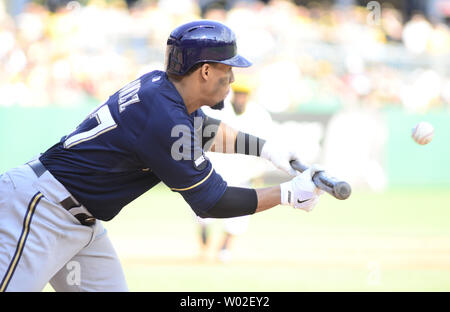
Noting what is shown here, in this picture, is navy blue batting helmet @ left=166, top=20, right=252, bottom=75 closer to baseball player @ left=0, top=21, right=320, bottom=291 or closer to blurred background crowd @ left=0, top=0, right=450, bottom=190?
baseball player @ left=0, top=21, right=320, bottom=291

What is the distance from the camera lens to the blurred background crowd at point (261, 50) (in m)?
14.2

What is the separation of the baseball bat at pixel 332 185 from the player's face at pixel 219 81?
2.45 ft

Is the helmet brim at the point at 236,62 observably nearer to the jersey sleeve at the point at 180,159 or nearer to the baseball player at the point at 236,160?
the jersey sleeve at the point at 180,159

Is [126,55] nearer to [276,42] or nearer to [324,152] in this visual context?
[276,42]

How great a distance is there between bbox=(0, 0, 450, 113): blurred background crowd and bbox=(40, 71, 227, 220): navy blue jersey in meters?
10.2

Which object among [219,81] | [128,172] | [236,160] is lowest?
[128,172]

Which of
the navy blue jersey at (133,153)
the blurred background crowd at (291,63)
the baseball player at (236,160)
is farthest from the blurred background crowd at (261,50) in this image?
the navy blue jersey at (133,153)

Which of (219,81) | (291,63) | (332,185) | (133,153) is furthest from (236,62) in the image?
(291,63)

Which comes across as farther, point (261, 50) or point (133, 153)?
point (261, 50)

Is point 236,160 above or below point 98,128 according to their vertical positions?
above

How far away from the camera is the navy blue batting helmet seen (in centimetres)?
411

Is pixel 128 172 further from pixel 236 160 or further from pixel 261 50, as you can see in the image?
pixel 261 50

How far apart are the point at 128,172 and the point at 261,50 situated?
451 inches

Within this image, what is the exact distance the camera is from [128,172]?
163 inches
